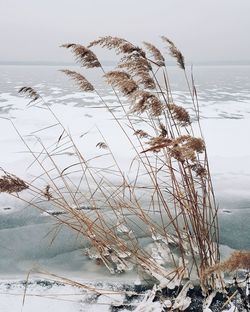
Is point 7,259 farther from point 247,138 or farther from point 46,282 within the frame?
point 247,138

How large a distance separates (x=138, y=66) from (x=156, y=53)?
7.9 inches

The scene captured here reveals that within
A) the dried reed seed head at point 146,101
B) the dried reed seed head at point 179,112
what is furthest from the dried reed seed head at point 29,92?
the dried reed seed head at point 179,112

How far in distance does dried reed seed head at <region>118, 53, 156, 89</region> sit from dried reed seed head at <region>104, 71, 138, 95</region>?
44 mm

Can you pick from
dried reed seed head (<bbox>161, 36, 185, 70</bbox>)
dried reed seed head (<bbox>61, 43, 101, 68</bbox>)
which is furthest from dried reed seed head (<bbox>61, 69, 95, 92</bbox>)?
dried reed seed head (<bbox>161, 36, 185, 70</bbox>)

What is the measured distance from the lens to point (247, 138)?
5.63m

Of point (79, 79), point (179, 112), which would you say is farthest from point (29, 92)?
point (179, 112)

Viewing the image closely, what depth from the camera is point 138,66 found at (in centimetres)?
185

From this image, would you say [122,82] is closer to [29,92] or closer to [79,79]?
[79,79]

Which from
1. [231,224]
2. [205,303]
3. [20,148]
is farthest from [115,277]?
[20,148]

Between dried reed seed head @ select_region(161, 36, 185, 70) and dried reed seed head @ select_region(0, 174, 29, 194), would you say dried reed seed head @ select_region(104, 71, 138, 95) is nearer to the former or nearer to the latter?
dried reed seed head @ select_region(161, 36, 185, 70)

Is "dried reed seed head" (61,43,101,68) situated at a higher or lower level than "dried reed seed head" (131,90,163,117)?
higher

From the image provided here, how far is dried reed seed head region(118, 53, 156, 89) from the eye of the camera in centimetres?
183

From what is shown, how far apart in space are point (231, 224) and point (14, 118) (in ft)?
17.5

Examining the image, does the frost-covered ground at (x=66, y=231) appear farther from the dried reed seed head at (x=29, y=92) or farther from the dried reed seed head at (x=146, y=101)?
the dried reed seed head at (x=146, y=101)
